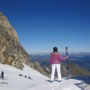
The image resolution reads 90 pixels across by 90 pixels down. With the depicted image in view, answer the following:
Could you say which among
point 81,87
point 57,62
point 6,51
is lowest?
point 81,87

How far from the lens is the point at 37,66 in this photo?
7856 cm

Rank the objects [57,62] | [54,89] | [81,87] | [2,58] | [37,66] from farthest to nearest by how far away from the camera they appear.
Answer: [37,66] < [2,58] < [57,62] < [81,87] < [54,89]

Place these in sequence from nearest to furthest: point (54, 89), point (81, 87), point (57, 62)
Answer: point (54, 89)
point (81, 87)
point (57, 62)

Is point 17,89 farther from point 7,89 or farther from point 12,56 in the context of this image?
point 12,56

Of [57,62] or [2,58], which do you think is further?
[2,58]

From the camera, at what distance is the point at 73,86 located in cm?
1606

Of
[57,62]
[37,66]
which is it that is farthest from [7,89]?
[37,66]

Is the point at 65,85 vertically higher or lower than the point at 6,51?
lower

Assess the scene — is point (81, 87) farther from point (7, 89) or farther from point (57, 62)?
point (7, 89)

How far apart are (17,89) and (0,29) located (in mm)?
30419

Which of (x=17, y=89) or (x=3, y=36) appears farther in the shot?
(x=3, y=36)

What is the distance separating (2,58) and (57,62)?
2241 cm

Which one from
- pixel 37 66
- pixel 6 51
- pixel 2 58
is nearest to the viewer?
pixel 2 58

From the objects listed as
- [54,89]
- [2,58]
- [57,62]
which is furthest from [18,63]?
[54,89]
